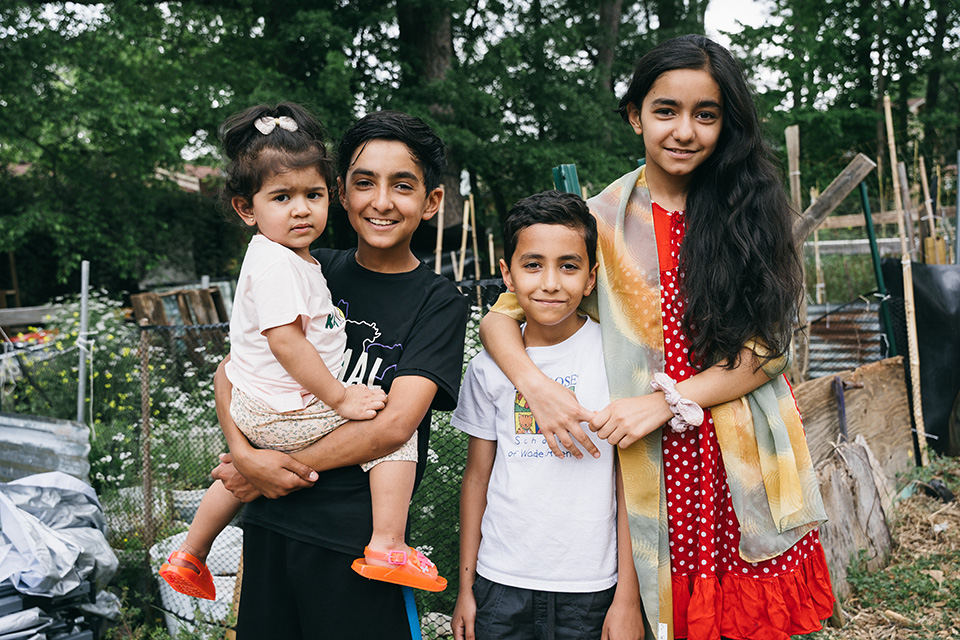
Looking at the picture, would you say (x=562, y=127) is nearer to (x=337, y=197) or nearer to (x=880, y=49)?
(x=880, y=49)

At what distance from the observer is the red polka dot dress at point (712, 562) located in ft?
5.40

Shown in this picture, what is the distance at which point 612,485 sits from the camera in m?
1.70

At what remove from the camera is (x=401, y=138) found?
1710 millimetres

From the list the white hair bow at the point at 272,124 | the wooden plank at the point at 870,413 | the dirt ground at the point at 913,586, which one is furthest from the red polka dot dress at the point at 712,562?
the wooden plank at the point at 870,413

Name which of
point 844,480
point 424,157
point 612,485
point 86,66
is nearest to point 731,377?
point 612,485

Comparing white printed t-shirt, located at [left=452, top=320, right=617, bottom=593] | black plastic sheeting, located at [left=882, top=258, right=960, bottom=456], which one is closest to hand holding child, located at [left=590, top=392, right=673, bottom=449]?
white printed t-shirt, located at [left=452, top=320, right=617, bottom=593]

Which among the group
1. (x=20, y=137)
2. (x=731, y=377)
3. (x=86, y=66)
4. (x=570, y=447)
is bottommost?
(x=570, y=447)

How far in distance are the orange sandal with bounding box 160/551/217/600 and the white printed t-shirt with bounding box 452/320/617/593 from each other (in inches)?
27.9

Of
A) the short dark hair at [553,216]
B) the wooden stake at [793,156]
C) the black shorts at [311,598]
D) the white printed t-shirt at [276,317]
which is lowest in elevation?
the black shorts at [311,598]

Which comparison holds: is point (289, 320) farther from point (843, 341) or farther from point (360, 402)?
point (843, 341)

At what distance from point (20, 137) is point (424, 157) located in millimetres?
11611

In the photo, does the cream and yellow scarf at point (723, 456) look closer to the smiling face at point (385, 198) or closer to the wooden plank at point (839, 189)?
the smiling face at point (385, 198)

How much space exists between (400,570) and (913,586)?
2.93 metres

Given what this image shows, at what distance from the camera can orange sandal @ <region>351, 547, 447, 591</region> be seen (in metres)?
1.49
